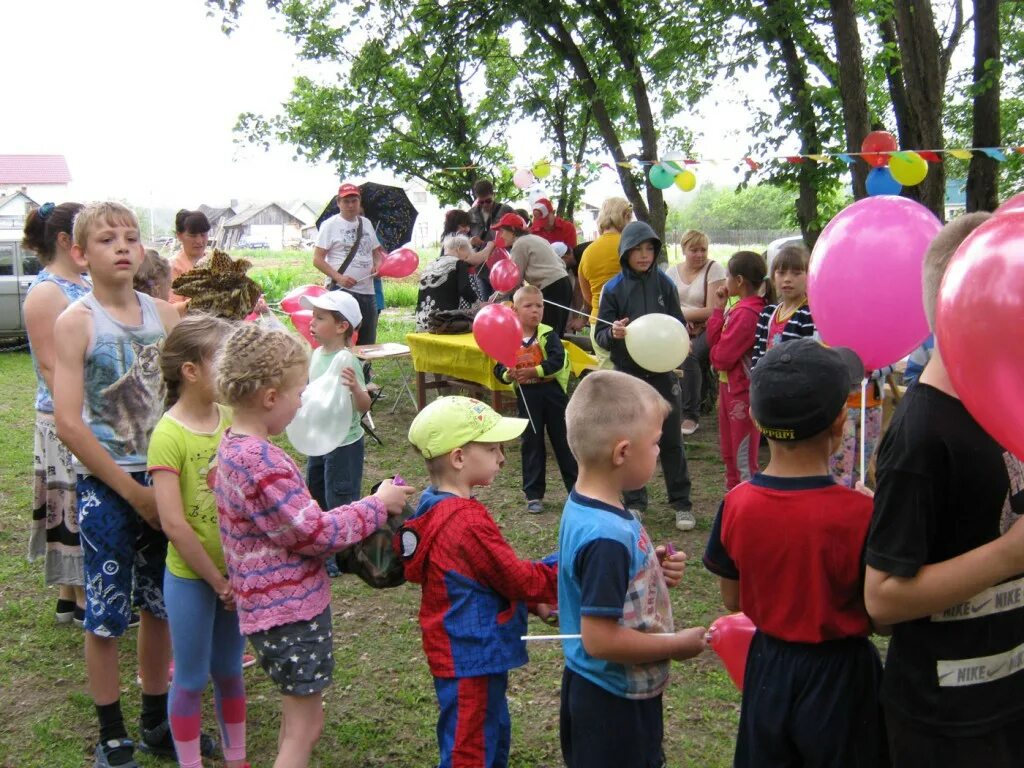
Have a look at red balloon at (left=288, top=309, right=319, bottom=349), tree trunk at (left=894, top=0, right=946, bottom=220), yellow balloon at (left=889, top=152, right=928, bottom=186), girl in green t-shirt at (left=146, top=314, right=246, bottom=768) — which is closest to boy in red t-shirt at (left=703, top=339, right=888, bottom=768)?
girl in green t-shirt at (left=146, top=314, right=246, bottom=768)

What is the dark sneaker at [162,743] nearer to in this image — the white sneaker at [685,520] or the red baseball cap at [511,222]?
the white sneaker at [685,520]

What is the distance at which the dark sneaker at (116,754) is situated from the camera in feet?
9.82

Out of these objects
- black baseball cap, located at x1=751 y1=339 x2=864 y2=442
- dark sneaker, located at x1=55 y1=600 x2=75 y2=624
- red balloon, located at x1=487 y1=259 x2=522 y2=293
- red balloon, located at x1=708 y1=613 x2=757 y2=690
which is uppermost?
red balloon, located at x1=487 y1=259 x2=522 y2=293

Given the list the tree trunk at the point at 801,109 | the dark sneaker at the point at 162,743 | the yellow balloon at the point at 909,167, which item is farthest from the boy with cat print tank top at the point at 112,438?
the tree trunk at the point at 801,109

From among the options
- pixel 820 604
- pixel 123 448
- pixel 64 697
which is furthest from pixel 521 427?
pixel 64 697

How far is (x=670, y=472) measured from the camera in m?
5.68

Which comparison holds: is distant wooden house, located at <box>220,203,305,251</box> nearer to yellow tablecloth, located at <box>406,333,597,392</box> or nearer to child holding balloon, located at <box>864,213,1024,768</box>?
yellow tablecloth, located at <box>406,333,597,392</box>

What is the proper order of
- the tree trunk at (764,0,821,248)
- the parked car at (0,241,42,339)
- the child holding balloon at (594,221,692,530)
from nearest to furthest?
the child holding balloon at (594,221,692,530) → the tree trunk at (764,0,821,248) → the parked car at (0,241,42,339)

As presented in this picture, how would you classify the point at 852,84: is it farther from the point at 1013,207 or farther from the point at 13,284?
the point at 13,284

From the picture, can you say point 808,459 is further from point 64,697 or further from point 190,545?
point 64,697

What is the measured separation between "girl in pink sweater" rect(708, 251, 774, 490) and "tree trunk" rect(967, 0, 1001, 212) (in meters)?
A: 3.23

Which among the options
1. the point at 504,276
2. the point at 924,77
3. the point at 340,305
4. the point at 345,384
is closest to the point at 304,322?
the point at 340,305

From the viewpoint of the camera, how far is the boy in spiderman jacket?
235cm

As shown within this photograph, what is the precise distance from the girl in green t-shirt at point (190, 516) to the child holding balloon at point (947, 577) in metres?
1.88
